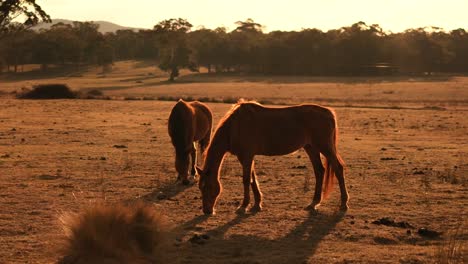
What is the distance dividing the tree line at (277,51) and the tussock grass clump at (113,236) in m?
71.3

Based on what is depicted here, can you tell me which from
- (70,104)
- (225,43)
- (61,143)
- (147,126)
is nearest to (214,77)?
(225,43)

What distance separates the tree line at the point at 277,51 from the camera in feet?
284

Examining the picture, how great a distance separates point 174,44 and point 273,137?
290 ft

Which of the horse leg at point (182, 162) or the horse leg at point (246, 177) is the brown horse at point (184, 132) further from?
the horse leg at point (246, 177)

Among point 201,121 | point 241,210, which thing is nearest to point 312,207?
point 241,210

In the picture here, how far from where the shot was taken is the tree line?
284 ft

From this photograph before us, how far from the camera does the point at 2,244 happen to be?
346 inches

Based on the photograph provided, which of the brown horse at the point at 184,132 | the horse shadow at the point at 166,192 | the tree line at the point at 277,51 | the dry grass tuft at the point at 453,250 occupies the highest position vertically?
the tree line at the point at 277,51

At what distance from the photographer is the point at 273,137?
1124cm

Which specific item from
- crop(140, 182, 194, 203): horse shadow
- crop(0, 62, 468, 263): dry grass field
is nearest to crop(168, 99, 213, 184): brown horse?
crop(140, 182, 194, 203): horse shadow

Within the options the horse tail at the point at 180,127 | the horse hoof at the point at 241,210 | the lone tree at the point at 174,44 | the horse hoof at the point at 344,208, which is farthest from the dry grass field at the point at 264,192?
the lone tree at the point at 174,44

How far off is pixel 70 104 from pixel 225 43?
68379 millimetres

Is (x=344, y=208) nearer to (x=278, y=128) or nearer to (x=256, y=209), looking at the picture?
(x=256, y=209)

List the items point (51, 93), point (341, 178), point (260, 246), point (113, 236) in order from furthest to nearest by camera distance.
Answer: point (51, 93) < point (341, 178) < point (260, 246) < point (113, 236)
